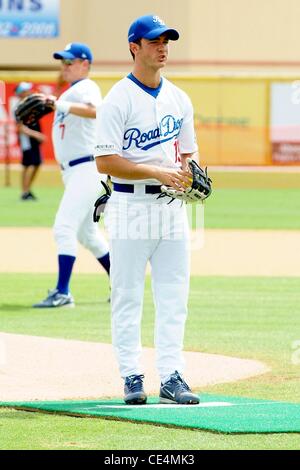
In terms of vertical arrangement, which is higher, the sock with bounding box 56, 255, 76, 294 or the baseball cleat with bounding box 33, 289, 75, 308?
the sock with bounding box 56, 255, 76, 294

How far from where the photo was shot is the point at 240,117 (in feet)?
96.2

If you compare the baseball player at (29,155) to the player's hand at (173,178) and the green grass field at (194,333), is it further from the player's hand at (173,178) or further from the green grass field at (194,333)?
the player's hand at (173,178)

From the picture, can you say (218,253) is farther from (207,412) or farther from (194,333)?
(207,412)

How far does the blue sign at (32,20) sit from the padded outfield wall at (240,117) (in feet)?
23.2

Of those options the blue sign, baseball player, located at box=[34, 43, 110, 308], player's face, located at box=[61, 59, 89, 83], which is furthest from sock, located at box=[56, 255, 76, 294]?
the blue sign

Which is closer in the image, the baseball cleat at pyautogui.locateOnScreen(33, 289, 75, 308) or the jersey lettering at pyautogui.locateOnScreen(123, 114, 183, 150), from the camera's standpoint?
the jersey lettering at pyautogui.locateOnScreen(123, 114, 183, 150)

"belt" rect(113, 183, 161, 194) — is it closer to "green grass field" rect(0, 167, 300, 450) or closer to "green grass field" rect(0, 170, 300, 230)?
"green grass field" rect(0, 167, 300, 450)

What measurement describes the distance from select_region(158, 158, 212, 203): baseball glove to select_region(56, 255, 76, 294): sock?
4526 millimetres

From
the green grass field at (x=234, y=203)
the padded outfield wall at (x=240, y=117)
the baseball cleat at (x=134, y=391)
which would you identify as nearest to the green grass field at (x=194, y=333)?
the baseball cleat at (x=134, y=391)

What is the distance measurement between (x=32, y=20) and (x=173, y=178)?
30791mm

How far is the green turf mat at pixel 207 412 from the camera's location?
6391 mm

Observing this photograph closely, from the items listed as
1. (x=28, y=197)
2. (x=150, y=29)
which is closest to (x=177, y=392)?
(x=150, y=29)

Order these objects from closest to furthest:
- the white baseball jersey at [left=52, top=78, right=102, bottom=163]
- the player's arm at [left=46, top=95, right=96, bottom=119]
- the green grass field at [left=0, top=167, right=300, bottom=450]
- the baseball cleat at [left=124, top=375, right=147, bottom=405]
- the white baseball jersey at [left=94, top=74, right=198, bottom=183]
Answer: the green grass field at [left=0, top=167, right=300, bottom=450], the white baseball jersey at [left=94, top=74, right=198, bottom=183], the baseball cleat at [left=124, top=375, right=147, bottom=405], the player's arm at [left=46, top=95, right=96, bottom=119], the white baseball jersey at [left=52, top=78, right=102, bottom=163]

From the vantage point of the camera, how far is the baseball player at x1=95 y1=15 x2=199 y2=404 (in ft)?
23.1
